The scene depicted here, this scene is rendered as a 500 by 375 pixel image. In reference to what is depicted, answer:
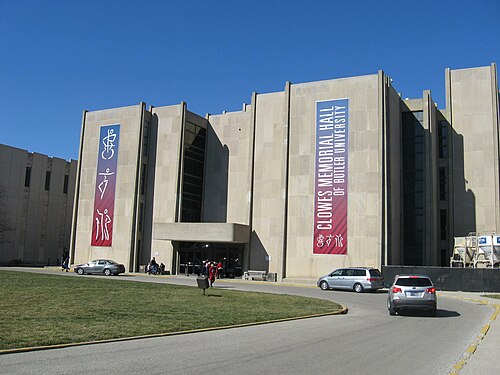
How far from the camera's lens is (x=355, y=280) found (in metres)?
33.3

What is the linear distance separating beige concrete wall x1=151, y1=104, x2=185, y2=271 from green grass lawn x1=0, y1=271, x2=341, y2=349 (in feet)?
74.9

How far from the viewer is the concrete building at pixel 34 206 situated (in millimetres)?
60844

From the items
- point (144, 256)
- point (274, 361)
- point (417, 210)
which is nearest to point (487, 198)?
point (417, 210)

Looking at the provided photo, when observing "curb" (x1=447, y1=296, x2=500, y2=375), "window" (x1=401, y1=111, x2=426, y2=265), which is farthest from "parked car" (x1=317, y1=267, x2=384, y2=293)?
"window" (x1=401, y1=111, x2=426, y2=265)

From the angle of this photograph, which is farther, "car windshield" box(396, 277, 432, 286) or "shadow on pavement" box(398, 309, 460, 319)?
"shadow on pavement" box(398, 309, 460, 319)

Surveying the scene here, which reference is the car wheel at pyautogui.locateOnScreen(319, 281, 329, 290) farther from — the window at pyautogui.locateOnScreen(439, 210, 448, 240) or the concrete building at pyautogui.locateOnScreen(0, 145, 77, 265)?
the concrete building at pyautogui.locateOnScreen(0, 145, 77, 265)

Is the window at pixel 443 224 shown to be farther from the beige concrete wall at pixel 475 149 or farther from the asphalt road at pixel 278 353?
the asphalt road at pixel 278 353

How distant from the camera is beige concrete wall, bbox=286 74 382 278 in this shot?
4084cm

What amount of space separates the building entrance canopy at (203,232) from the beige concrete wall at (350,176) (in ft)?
14.7

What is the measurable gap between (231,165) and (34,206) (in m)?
28.6

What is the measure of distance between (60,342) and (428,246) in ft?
130

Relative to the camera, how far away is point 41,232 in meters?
65.1

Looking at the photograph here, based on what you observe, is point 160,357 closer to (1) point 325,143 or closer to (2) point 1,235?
(1) point 325,143

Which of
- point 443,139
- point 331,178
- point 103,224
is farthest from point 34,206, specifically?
point 443,139
